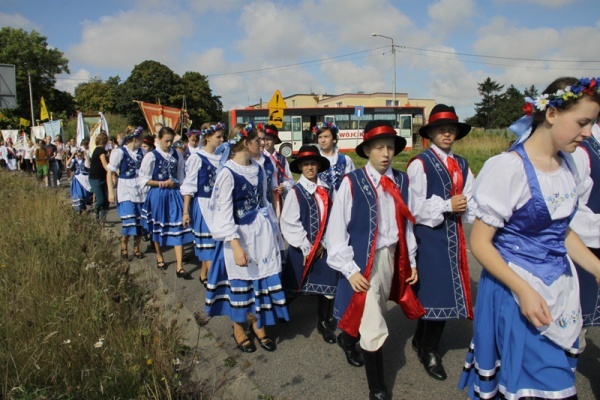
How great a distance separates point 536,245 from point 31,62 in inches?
2275

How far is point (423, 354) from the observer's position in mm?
3518

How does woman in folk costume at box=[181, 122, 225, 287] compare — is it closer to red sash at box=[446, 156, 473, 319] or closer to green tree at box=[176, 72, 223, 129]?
red sash at box=[446, 156, 473, 319]

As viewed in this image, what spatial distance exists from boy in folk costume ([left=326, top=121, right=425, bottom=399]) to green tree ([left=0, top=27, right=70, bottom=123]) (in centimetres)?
5132

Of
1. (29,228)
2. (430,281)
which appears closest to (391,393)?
(430,281)

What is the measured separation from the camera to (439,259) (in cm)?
345

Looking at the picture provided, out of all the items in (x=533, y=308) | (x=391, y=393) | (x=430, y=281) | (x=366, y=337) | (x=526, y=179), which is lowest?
(x=391, y=393)

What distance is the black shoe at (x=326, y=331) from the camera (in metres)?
4.06

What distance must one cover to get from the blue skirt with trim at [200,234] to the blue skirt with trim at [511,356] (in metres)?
3.99

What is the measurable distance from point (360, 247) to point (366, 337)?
59cm

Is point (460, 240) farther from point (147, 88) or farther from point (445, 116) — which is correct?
point (147, 88)

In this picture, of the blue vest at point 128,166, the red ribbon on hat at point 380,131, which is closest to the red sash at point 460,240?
the red ribbon on hat at point 380,131

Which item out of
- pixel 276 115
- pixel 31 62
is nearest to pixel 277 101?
pixel 276 115

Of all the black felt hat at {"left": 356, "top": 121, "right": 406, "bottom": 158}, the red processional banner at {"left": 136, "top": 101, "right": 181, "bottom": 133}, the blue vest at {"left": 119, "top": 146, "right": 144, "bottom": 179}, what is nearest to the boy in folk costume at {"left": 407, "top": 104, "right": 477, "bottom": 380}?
the black felt hat at {"left": 356, "top": 121, "right": 406, "bottom": 158}

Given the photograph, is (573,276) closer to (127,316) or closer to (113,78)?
(127,316)
